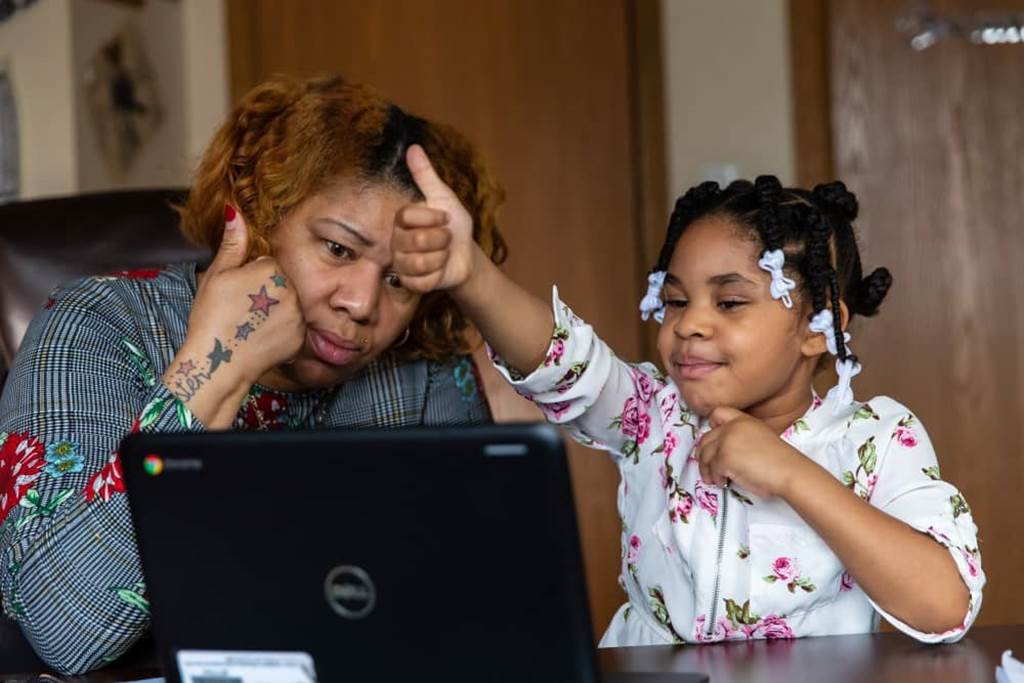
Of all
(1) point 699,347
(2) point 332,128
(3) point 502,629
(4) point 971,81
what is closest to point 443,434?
(3) point 502,629

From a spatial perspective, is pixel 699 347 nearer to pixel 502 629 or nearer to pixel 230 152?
pixel 230 152

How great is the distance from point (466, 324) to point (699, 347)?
1.33 feet

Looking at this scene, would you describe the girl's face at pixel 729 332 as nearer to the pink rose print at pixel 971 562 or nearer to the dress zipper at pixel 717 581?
the dress zipper at pixel 717 581

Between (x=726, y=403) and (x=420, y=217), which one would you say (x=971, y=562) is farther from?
(x=420, y=217)

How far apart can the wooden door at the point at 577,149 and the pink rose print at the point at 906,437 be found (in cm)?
164

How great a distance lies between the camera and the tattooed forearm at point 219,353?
130 centimetres

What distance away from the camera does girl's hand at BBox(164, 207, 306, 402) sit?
132 cm

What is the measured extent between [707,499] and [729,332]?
18 centimetres

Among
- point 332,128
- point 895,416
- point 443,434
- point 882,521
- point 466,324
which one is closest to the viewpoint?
point 443,434

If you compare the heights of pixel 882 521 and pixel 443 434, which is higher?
pixel 443 434

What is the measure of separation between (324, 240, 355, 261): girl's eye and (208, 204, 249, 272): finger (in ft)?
0.29

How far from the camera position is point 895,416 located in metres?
1.44

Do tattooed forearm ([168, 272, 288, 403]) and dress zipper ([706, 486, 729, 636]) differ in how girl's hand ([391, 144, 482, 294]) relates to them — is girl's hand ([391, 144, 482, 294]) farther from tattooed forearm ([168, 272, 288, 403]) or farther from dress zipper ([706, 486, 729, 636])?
dress zipper ([706, 486, 729, 636])

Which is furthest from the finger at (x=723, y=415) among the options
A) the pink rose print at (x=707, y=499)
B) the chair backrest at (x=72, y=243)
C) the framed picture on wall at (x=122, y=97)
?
the framed picture on wall at (x=122, y=97)
